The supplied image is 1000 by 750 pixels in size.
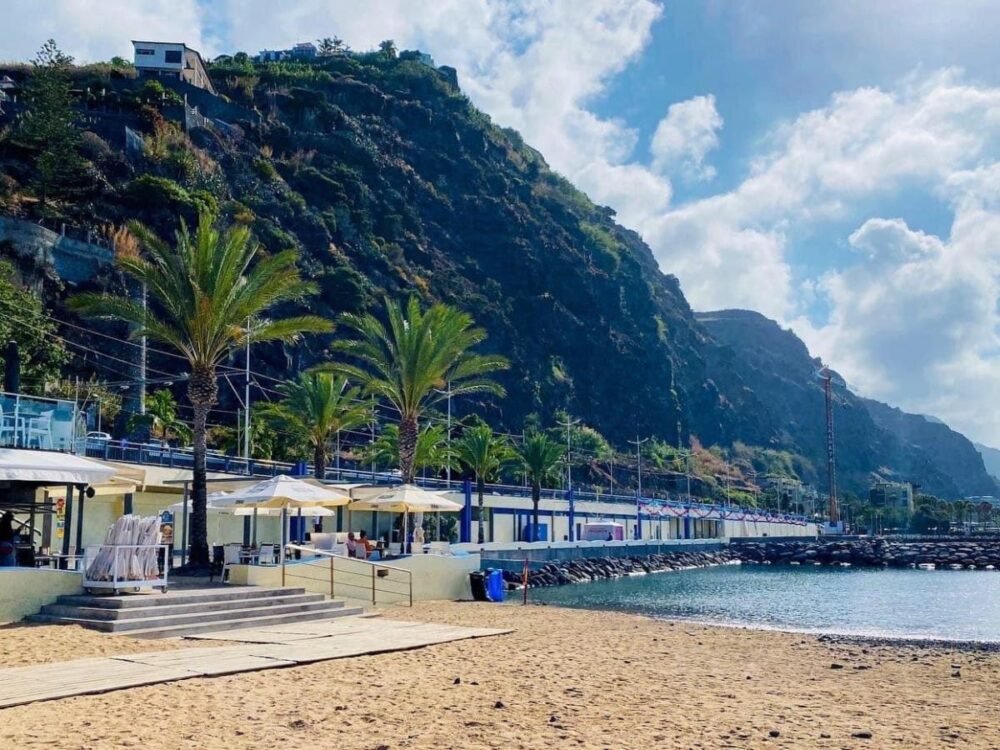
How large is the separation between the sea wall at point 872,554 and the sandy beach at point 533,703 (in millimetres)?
64419

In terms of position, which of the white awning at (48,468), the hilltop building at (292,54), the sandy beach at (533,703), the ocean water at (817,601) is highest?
the hilltop building at (292,54)

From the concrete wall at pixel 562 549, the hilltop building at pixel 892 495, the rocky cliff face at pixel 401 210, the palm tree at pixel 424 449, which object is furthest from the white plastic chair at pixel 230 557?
the hilltop building at pixel 892 495

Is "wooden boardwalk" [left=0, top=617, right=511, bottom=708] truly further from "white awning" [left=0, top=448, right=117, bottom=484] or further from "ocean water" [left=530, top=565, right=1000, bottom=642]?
"ocean water" [left=530, top=565, right=1000, bottom=642]

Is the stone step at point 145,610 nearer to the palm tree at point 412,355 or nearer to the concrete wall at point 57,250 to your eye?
the palm tree at point 412,355

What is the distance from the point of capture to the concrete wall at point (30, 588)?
1495cm

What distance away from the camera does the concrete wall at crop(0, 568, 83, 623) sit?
15.0 meters

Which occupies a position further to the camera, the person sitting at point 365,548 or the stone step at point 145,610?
the person sitting at point 365,548

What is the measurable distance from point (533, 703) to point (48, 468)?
10194mm

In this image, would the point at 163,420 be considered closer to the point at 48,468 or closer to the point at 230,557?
the point at 230,557

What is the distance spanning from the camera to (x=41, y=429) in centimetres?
1861

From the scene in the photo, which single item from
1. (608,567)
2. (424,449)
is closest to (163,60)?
(424,449)

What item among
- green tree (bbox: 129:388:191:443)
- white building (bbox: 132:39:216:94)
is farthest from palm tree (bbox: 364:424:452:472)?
white building (bbox: 132:39:216:94)

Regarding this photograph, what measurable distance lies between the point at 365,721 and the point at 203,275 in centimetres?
1557

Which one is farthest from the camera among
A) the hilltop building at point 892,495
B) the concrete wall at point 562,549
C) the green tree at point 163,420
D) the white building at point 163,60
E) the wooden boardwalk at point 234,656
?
the hilltop building at point 892,495
